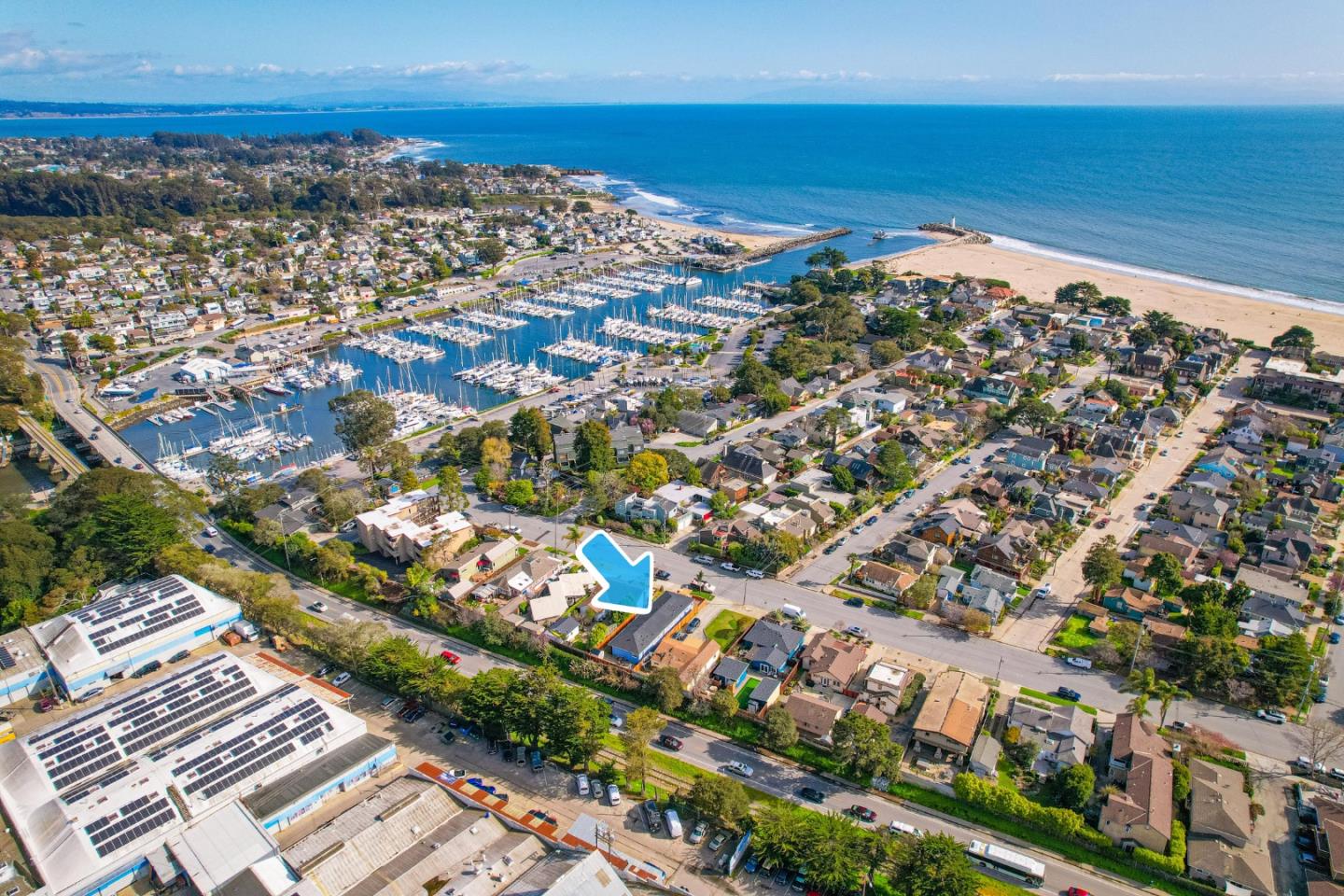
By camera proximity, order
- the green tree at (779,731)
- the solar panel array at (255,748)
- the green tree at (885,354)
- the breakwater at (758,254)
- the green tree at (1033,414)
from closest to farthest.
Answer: the solar panel array at (255,748), the green tree at (779,731), the green tree at (1033,414), the green tree at (885,354), the breakwater at (758,254)

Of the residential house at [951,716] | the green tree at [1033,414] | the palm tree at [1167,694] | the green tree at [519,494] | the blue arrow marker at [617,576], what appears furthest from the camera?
the green tree at [1033,414]

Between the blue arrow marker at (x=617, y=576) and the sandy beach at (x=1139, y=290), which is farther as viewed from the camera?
the sandy beach at (x=1139, y=290)

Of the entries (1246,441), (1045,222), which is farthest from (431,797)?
(1045,222)

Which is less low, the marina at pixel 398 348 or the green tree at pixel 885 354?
the green tree at pixel 885 354

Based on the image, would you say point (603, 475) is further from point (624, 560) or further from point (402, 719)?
point (402, 719)

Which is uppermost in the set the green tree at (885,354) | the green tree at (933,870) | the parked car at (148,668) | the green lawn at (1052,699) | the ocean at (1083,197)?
the ocean at (1083,197)

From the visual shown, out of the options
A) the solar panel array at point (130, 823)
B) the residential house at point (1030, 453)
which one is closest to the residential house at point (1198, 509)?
the residential house at point (1030, 453)

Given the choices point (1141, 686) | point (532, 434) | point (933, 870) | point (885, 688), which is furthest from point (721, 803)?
point (532, 434)

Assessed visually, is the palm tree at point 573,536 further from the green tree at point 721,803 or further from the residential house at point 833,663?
Result: the green tree at point 721,803
